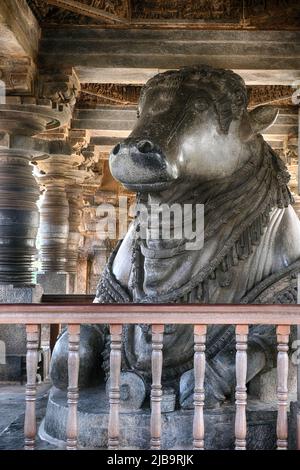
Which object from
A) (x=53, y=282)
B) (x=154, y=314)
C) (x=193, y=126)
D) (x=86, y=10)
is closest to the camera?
(x=154, y=314)

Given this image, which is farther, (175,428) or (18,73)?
(18,73)

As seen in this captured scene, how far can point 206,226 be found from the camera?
3008 mm

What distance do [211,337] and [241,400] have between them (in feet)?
1.87

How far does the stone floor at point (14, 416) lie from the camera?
2.69 metres

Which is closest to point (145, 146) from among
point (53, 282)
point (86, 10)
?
point (86, 10)

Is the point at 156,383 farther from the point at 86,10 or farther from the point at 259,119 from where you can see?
the point at 86,10

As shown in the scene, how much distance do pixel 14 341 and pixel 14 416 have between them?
2254 millimetres

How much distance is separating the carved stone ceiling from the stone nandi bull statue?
7.19 feet

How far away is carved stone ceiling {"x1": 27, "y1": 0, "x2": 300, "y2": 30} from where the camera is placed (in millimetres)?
5039

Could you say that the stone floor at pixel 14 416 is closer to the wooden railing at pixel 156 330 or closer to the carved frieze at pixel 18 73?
the wooden railing at pixel 156 330

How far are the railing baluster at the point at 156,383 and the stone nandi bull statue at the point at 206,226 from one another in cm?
38

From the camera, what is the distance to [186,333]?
2.90 metres

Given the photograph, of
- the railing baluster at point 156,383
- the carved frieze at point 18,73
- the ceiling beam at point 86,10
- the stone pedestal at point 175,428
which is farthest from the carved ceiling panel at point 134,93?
the railing baluster at point 156,383
